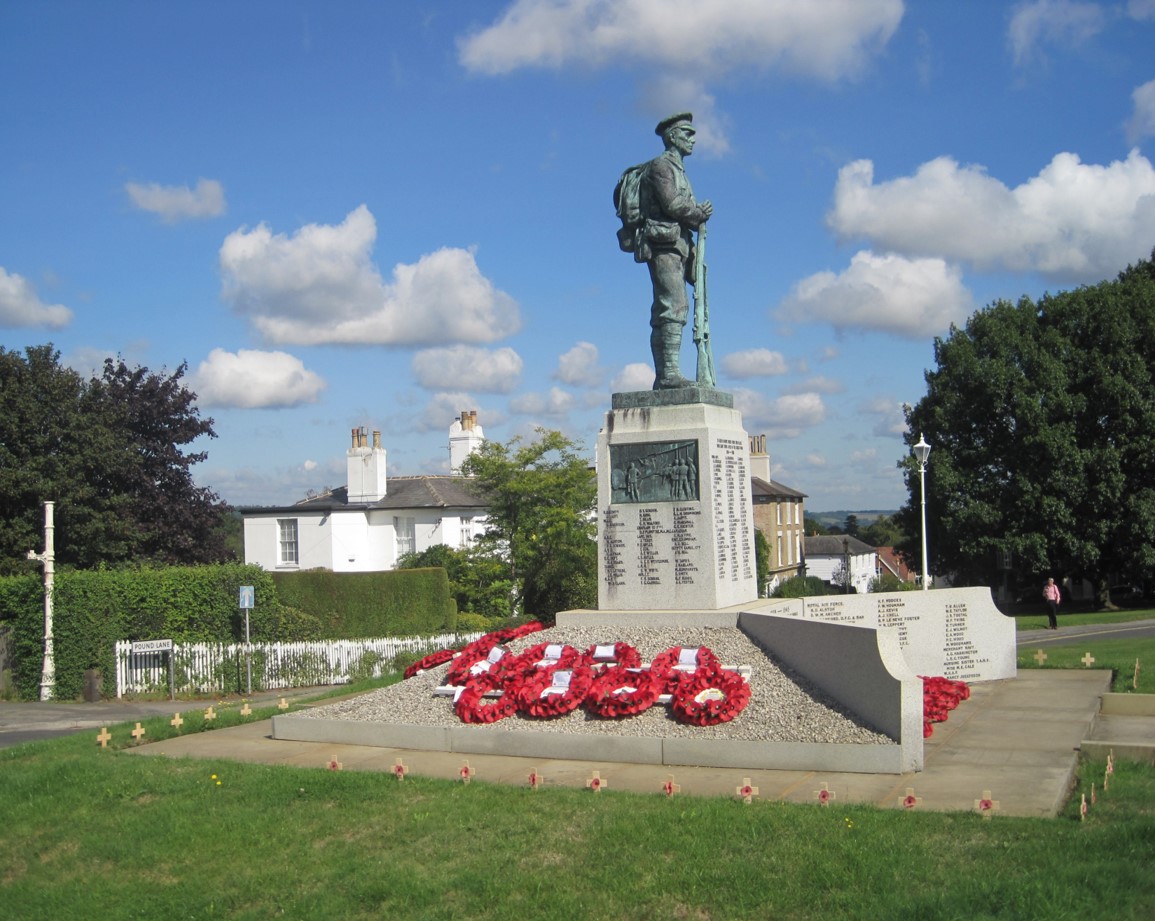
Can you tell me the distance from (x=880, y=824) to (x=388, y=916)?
3.14 meters

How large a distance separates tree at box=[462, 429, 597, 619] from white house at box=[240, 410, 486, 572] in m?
6.98

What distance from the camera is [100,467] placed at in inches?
1256

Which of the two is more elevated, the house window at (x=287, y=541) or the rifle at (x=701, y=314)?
the rifle at (x=701, y=314)

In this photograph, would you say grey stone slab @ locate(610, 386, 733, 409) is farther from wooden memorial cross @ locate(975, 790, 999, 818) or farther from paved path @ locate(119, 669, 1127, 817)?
wooden memorial cross @ locate(975, 790, 999, 818)

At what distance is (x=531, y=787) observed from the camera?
345 inches

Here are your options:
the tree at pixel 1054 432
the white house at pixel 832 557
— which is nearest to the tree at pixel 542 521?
the tree at pixel 1054 432

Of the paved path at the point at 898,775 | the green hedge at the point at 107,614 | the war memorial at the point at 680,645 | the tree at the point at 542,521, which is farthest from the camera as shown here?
the tree at the point at 542,521

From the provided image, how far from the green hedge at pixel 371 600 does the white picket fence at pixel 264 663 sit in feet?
8.15

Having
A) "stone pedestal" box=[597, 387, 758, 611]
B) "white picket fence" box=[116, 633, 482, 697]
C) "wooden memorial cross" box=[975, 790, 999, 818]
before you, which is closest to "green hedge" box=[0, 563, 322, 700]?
"white picket fence" box=[116, 633, 482, 697]

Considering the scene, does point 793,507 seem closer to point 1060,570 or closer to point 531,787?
point 1060,570

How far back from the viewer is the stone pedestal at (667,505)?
13359 mm

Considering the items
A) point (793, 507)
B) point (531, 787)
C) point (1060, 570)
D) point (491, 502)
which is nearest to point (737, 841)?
point (531, 787)

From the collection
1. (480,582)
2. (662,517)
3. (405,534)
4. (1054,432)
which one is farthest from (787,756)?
(405,534)

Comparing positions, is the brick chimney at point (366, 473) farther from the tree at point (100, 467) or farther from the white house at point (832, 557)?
the white house at point (832, 557)
